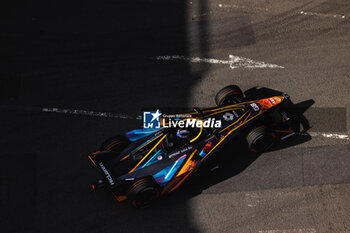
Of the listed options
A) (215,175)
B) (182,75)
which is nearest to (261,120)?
(215,175)

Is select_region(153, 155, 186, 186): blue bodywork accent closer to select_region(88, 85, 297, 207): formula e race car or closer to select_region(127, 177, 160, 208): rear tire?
select_region(88, 85, 297, 207): formula e race car

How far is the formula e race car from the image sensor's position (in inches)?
334

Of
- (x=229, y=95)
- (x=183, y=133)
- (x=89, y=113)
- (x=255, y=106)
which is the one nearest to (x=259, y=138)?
(x=255, y=106)

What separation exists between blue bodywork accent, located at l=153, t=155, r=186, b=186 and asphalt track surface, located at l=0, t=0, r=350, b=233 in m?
0.67

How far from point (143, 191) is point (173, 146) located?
4.04 feet

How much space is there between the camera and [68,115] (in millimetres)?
10219

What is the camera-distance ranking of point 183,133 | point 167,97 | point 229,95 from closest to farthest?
1. point 183,133
2. point 229,95
3. point 167,97

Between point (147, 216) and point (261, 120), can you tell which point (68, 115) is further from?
point (261, 120)

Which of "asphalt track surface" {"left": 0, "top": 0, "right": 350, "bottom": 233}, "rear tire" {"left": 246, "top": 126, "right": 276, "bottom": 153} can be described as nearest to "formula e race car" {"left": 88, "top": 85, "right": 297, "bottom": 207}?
"rear tire" {"left": 246, "top": 126, "right": 276, "bottom": 153}

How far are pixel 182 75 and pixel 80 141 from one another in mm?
3249

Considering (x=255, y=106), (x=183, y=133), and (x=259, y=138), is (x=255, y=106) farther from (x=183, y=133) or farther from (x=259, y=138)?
(x=183, y=133)

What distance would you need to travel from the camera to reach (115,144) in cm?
899

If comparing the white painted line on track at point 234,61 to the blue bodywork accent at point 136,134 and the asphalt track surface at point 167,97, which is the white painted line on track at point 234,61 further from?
the blue bodywork accent at point 136,134

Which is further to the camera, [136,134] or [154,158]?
[136,134]
